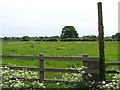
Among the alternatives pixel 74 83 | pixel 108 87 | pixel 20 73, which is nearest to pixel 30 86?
pixel 74 83

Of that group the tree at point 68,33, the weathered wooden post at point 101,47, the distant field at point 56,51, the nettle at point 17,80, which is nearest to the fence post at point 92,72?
the weathered wooden post at point 101,47

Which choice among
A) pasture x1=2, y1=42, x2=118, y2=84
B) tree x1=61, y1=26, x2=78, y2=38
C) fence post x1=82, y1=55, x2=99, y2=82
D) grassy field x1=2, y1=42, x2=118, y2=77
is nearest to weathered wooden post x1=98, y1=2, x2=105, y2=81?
fence post x1=82, y1=55, x2=99, y2=82

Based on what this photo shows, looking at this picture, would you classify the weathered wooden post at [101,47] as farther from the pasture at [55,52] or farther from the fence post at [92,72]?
the pasture at [55,52]

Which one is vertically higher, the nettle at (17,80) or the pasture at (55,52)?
the nettle at (17,80)

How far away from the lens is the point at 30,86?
11828 millimetres

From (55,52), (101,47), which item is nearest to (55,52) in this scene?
(55,52)

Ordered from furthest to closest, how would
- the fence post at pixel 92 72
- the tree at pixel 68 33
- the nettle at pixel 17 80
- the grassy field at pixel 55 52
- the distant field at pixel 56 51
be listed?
the tree at pixel 68 33 → the distant field at pixel 56 51 → the grassy field at pixel 55 52 → the fence post at pixel 92 72 → the nettle at pixel 17 80

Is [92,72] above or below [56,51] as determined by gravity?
above

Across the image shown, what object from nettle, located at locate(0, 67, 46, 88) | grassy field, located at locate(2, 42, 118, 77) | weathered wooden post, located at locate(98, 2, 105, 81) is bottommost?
grassy field, located at locate(2, 42, 118, 77)

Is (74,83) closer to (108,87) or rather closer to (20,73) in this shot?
(108,87)

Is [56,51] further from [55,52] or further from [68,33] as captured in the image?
[68,33]

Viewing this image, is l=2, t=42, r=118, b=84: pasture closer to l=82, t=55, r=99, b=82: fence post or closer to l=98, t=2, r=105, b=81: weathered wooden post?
l=82, t=55, r=99, b=82: fence post

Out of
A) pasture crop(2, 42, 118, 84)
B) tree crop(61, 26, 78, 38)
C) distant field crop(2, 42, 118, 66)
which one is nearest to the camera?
pasture crop(2, 42, 118, 84)

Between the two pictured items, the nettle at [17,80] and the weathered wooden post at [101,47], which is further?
the weathered wooden post at [101,47]
